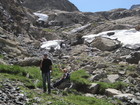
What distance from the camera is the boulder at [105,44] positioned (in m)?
44.3

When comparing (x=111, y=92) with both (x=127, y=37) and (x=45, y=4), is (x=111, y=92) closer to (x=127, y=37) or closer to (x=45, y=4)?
(x=127, y=37)

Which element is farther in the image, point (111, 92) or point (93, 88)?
point (93, 88)

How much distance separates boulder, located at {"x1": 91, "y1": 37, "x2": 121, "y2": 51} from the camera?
44.3 meters

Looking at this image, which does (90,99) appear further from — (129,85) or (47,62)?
(129,85)

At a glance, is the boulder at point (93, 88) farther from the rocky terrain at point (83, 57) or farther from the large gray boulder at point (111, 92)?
the large gray boulder at point (111, 92)

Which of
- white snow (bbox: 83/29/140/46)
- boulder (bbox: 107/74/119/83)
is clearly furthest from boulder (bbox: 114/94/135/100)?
white snow (bbox: 83/29/140/46)

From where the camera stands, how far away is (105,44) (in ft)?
148

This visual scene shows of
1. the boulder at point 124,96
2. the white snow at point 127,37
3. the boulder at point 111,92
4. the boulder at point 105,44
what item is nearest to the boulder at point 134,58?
the boulder at point 105,44

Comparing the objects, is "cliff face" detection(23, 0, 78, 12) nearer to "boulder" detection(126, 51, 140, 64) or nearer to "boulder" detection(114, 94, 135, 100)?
"boulder" detection(126, 51, 140, 64)

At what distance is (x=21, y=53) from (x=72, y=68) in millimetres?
6111

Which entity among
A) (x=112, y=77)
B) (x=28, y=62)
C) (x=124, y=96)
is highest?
(x=28, y=62)

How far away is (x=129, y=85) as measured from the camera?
22906 millimetres

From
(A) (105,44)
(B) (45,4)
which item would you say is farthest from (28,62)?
(B) (45,4)

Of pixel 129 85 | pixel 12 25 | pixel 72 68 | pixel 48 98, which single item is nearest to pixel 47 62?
pixel 48 98
